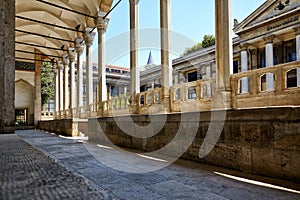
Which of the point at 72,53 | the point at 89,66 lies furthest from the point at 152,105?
the point at 72,53

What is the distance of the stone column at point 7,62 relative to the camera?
3.31m

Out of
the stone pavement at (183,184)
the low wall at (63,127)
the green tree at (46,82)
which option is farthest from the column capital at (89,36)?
the green tree at (46,82)

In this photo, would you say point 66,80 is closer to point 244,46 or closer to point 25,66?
point 25,66

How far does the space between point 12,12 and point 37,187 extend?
10.5ft

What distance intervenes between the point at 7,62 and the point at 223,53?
14.6 ft

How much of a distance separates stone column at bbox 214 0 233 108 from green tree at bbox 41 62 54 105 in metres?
22.0

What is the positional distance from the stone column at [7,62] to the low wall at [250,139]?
307cm

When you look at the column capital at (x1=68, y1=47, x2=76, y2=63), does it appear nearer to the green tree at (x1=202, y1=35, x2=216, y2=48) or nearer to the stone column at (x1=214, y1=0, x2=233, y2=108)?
the green tree at (x1=202, y1=35, x2=216, y2=48)

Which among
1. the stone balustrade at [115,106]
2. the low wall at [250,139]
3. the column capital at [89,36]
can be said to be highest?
the column capital at [89,36]

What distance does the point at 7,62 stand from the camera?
10.8ft

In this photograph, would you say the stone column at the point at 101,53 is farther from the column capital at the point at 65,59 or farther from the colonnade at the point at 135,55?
the column capital at the point at 65,59

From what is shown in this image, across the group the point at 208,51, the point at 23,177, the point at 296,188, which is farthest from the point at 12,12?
the point at 208,51

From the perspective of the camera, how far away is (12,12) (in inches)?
143

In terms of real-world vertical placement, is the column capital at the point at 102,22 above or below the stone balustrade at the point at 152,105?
above
